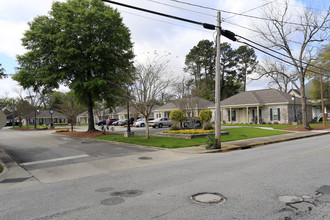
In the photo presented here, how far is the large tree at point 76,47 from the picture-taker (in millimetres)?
22391

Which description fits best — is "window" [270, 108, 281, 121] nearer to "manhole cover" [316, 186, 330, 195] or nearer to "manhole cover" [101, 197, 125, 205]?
"manhole cover" [316, 186, 330, 195]

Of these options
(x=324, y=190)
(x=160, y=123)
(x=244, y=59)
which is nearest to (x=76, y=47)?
(x=160, y=123)

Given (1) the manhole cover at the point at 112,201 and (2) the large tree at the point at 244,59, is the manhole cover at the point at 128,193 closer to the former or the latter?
(1) the manhole cover at the point at 112,201

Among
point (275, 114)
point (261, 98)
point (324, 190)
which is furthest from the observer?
point (261, 98)

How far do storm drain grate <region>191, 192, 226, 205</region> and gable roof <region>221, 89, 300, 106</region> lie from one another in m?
30.9

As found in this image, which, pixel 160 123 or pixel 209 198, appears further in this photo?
pixel 160 123

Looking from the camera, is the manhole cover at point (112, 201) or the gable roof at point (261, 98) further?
the gable roof at point (261, 98)

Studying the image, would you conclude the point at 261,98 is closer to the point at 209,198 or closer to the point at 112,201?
the point at 209,198

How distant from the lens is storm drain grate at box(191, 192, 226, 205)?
16.1 feet

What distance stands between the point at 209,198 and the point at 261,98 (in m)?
34.0

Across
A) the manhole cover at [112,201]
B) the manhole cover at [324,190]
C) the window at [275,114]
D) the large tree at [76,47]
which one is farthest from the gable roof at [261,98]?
the manhole cover at [112,201]

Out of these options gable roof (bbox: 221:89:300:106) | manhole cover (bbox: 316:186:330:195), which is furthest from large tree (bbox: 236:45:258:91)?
manhole cover (bbox: 316:186:330:195)

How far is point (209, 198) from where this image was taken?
5098mm

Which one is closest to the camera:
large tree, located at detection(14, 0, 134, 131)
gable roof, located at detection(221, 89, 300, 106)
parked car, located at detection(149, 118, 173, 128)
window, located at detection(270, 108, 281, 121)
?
large tree, located at detection(14, 0, 134, 131)
